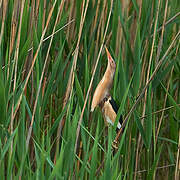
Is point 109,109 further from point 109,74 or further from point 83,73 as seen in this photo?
point 83,73

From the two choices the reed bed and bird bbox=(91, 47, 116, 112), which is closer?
bird bbox=(91, 47, 116, 112)

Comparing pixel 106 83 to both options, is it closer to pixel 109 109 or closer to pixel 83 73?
pixel 109 109

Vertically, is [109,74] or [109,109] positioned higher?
[109,74]

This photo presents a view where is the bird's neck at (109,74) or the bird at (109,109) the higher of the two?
the bird's neck at (109,74)

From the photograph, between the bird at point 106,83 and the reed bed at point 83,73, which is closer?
the bird at point 106,83

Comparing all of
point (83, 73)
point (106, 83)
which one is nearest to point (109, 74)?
point (106, 83)

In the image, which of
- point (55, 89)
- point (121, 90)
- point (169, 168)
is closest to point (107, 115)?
point (121, 90)

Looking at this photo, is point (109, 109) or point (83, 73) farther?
point (83, 73)

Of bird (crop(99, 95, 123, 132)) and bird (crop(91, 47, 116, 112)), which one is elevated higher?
bird (crop(91, 47, 116, 112))

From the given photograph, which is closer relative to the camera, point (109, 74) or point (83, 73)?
point (109, 74)

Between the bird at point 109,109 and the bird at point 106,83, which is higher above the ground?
the bird at point 106,83

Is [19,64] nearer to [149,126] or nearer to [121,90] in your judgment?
[121,90]

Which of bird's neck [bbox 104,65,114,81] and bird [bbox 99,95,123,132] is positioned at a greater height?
bird's neck [bbox 104,65,114,81]

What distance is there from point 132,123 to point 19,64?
1.67ft
